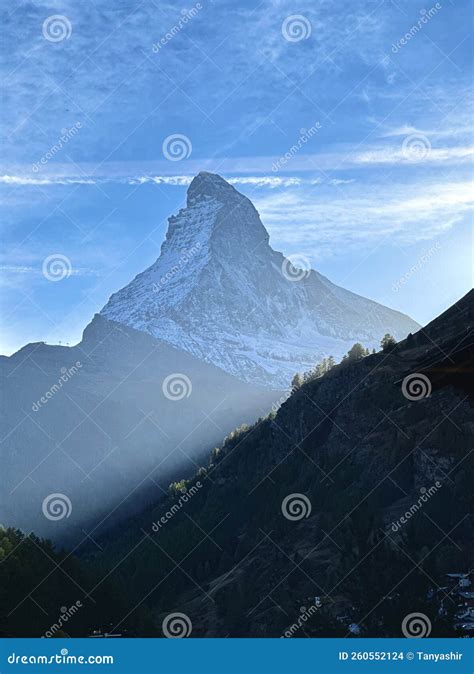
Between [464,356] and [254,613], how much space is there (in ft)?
542

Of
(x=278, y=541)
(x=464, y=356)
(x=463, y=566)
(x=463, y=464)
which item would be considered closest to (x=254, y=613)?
(x=278, y=541)

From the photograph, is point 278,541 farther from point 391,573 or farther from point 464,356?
point 464,356
